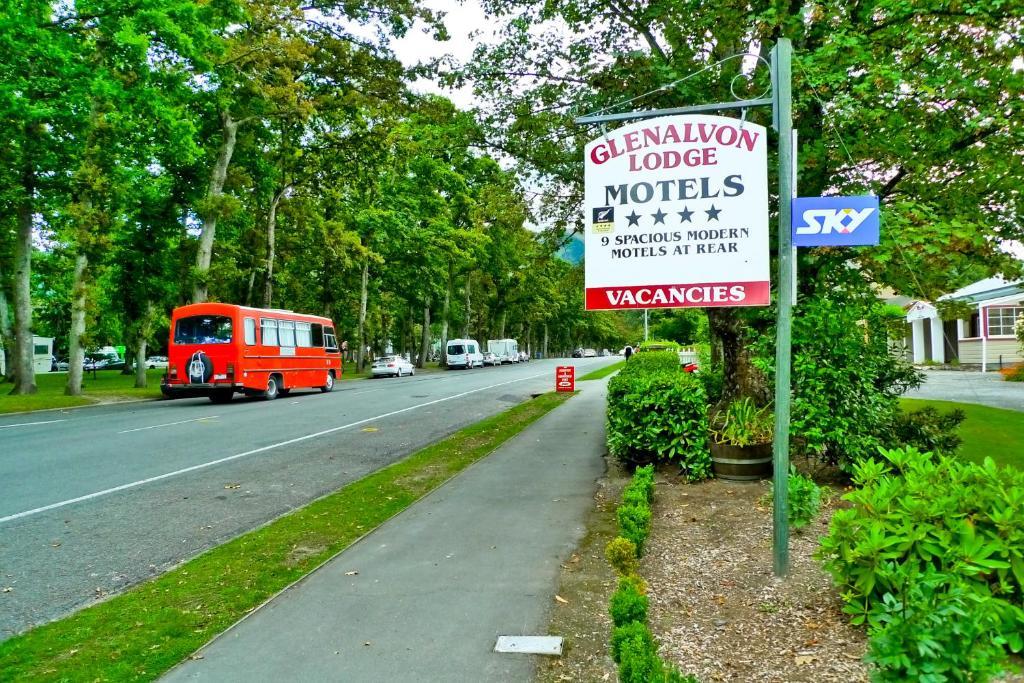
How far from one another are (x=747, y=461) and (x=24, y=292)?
24.2 metres

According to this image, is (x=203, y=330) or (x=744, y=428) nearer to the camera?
(x=744, y=428)

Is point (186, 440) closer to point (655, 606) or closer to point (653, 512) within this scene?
point (653, 512)

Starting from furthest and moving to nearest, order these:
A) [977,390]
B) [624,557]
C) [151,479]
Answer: [977,390], [151,479], [624,557]

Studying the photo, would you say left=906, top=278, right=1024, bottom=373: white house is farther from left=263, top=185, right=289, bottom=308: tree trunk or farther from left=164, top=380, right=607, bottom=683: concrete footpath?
left=263, top=185, right=289, bottom=308: tree trunk

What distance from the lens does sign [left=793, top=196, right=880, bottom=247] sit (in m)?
4.23

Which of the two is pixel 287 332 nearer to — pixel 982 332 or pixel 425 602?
pixel 425 602

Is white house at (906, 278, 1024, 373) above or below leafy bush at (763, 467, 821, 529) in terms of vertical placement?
above

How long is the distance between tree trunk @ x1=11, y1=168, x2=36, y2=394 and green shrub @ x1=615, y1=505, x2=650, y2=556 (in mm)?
23943

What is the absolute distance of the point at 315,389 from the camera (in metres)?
29.2

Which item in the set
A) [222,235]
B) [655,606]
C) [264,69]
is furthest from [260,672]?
[222,235]

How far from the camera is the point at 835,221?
4.27m

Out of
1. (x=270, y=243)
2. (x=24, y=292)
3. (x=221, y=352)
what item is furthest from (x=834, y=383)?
(x=270, y=243)

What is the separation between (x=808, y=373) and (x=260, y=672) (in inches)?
207

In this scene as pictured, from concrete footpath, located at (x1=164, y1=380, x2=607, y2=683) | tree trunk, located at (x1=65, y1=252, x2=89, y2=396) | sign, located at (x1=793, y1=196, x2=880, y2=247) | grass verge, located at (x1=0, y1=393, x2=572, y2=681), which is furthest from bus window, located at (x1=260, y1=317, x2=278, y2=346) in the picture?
sign, located at (x1=793, y1=196, x2=880, y2=247)
